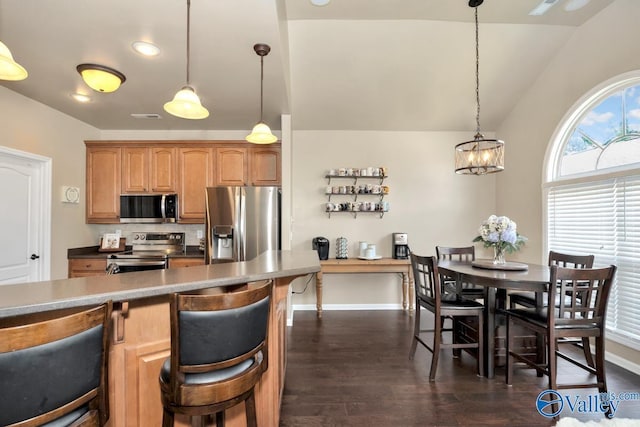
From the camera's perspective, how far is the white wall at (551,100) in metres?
2.73

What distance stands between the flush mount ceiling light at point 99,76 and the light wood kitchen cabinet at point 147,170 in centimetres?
149

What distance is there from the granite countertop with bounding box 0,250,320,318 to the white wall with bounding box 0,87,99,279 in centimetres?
284

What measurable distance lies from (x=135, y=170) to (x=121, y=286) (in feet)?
11.2

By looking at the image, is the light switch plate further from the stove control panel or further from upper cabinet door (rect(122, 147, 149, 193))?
the stove control panel

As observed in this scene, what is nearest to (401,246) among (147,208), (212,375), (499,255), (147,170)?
(499,255)

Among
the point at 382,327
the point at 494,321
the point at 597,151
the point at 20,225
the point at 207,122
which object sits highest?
A: the point at 207,122

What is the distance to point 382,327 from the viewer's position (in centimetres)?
367

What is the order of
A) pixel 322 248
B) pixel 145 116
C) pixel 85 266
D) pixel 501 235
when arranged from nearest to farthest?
pixel 501 235
pixel 85 266
pixel 145 116
pixel 322 248

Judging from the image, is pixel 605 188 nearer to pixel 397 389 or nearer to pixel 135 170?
pixel 397 389

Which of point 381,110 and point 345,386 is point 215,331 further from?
point 381,110

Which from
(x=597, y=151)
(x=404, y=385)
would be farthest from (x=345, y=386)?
(x=597, y=151)

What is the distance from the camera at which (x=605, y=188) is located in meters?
2.91

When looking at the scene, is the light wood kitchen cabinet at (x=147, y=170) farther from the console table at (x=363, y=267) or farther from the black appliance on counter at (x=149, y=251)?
the console table at (x=363, y=267)

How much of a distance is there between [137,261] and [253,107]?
2362 mm
